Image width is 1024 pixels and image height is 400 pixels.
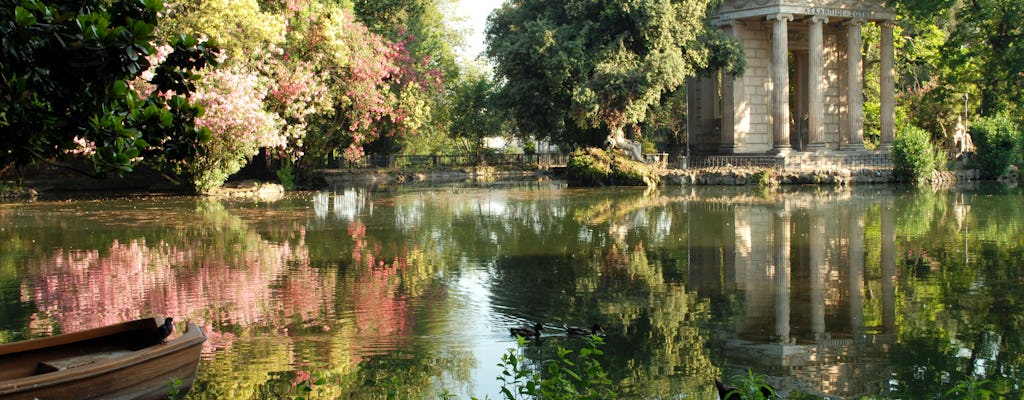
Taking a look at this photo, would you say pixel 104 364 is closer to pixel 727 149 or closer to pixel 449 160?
pixel 727 149

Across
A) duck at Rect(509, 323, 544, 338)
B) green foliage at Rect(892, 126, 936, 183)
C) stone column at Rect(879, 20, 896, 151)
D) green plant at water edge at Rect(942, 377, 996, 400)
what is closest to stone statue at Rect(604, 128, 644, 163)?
green foliage at Rect(892, 126, 936, 183)

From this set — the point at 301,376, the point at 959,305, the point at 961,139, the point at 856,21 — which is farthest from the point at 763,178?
the point at 301,376

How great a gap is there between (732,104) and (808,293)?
116 feet

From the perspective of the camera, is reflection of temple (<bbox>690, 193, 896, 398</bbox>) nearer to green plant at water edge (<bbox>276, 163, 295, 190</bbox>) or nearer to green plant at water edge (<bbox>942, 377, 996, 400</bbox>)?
green plant at water edge (<bbox>942, 377, 996, 400</bbox>)

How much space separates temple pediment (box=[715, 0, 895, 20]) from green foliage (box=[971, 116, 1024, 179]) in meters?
8.21

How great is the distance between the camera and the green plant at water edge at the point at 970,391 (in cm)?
658

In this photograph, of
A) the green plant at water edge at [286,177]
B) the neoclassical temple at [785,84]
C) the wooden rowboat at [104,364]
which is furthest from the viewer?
the neoclassical temple at [785,84]

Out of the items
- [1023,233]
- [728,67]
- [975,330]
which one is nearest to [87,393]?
[975,330]

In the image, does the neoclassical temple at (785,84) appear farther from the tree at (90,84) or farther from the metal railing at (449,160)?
the tree at (90,84)

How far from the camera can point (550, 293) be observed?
46.4 ft

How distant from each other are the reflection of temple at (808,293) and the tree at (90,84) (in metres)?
5.64

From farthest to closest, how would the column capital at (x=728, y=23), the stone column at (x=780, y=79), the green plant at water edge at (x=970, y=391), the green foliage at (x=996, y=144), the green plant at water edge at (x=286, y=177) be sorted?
the column capital at (x=728, y=23)
the stone column at (x=780, y=79)
the green plant at water edge at (x=286, y=177)
the green foliage at (x=996, y=144)
the green plant at water edge at (x=970, y=391)

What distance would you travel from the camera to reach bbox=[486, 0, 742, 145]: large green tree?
4159 centimetres

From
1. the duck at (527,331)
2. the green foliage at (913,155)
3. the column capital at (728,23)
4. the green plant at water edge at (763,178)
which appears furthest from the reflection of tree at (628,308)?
the column capital at (728,23)
